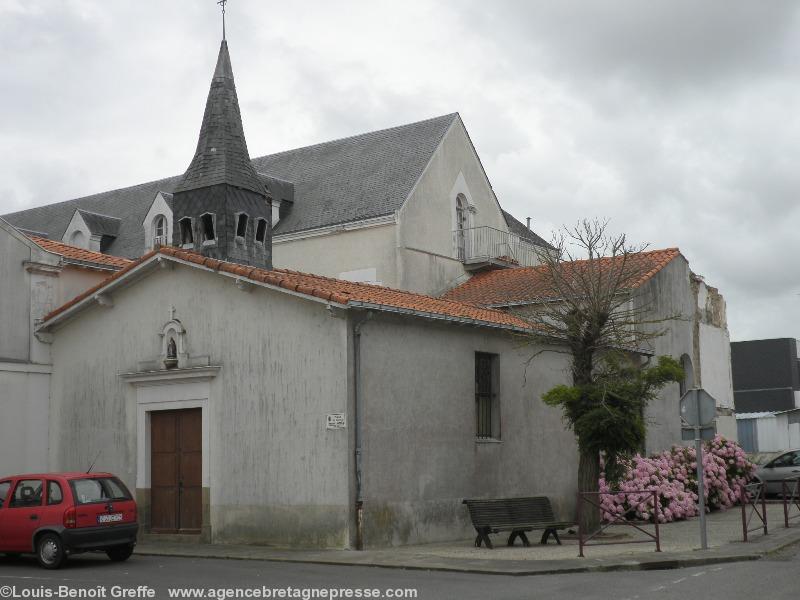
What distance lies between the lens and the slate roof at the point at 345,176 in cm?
3206

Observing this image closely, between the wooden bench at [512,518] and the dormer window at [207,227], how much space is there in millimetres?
9692

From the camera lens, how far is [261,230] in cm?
2494

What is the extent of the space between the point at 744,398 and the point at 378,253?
2632 cm

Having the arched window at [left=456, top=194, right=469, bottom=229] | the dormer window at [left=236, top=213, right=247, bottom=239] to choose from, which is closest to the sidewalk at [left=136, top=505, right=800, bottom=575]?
the dormer window at [left=236, top=213, right=247, bottom=239]

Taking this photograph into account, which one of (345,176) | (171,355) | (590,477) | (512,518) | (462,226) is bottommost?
(512,518)

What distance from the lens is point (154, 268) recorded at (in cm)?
2047

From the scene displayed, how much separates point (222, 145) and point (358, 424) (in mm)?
10468

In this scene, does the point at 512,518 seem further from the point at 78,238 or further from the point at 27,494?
the point at 78,238

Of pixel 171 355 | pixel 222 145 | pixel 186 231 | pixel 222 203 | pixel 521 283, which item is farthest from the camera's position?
pixel 521 283

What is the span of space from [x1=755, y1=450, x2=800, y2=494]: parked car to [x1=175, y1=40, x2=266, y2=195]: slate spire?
17.1 m

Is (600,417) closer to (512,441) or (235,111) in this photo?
(512,441)

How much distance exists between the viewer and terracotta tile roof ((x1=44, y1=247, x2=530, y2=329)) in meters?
17.8

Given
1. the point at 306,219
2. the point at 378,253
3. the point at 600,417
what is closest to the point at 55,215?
the point at 306,219

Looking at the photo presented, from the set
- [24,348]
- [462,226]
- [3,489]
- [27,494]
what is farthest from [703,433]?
[462,226]
